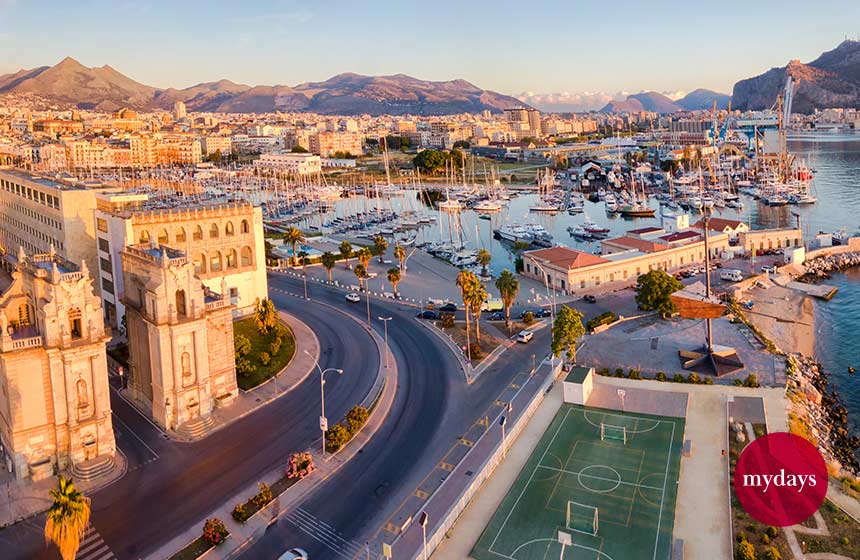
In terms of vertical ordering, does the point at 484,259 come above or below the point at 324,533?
above

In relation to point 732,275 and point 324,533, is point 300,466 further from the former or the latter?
point 732,275

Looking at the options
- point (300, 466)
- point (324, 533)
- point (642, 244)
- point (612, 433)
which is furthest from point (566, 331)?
point (642, 244)

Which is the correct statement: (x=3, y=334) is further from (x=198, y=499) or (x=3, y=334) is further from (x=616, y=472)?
(x=616, y=472)

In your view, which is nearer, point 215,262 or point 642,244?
point 215,262

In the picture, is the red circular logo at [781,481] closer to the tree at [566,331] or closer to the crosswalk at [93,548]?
the tree at [566,331]

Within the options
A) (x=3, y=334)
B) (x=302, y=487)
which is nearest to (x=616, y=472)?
(x=302, y=487)

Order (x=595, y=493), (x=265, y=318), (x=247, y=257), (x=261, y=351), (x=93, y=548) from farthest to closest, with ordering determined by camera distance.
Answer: (x=247, y=257), (x=265, y=318), (x=261, y=351), (x=595, y=493), (x=93, y=548)

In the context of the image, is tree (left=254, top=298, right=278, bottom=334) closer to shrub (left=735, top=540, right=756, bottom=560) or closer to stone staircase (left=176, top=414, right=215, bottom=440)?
stone staircase (left=176, top=414, right=215, bottom=440)

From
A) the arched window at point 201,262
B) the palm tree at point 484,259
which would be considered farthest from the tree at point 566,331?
the palm tree at point 484,259
